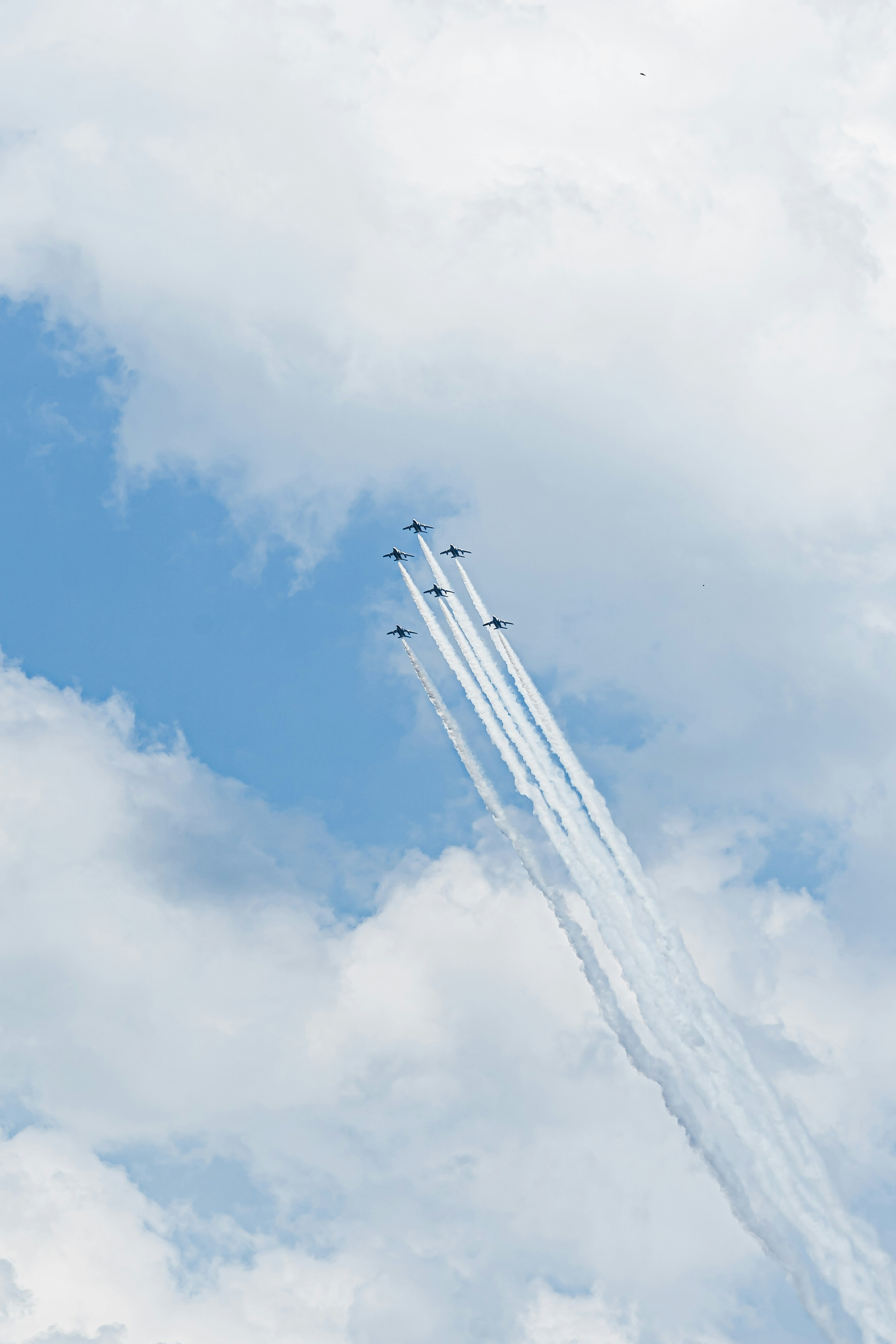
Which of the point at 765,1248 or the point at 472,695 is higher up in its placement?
the point at 472,695

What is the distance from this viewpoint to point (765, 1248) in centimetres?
15138

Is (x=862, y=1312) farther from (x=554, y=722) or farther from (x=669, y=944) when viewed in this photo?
(x=554, y=722)

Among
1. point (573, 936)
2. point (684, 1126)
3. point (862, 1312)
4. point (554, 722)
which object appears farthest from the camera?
point (554, 722)

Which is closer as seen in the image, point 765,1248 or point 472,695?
point 765,1248

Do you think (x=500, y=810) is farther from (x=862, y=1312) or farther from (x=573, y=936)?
(x=862, y=1312)

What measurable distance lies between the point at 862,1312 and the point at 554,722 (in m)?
77.1

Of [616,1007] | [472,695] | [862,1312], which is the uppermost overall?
[472,695]

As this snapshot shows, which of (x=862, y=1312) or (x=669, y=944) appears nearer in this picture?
(x=862, y=1312)

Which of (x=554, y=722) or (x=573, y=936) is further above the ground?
(x=554, y=722)

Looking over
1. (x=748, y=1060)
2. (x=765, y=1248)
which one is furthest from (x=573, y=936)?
(x=765, y=1248)

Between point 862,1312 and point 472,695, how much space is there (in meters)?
86.3

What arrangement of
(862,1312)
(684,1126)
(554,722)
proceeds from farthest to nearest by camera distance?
(554,722), (684,1126), (862,1312)

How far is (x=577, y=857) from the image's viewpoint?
173000 millimetres

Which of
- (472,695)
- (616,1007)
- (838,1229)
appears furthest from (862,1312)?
(472,695)
